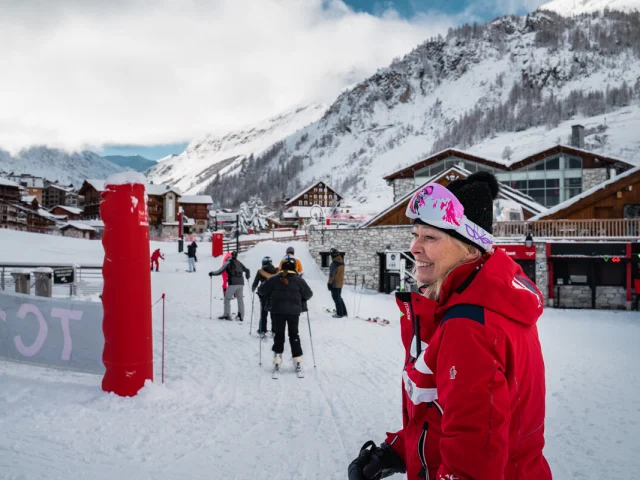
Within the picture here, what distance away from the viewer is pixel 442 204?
1.80 m

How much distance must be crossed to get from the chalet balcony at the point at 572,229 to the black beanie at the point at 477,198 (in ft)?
62.0

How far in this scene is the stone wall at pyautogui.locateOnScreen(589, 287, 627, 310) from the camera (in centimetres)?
1852

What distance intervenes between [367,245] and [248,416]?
66.3ft

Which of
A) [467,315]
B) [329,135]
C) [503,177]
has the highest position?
[329,135]

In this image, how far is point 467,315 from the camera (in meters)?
1.44

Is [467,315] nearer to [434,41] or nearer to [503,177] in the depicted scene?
[503,177]

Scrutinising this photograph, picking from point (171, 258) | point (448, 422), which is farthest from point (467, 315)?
point (171, 258)

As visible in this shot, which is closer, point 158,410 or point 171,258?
point 158,410

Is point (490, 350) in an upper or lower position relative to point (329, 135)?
lower

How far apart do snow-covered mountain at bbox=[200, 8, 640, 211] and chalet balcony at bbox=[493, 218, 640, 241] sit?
159ft

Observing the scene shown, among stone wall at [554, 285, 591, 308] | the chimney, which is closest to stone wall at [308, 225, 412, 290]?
stone wall at [554, 285, 591, 308]

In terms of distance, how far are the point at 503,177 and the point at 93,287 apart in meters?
33.4

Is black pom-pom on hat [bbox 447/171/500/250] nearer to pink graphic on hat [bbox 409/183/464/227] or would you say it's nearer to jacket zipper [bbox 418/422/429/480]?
pink graphic on hat [bbox 409/183/464/227]

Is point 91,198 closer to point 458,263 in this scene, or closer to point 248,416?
point 248,416
